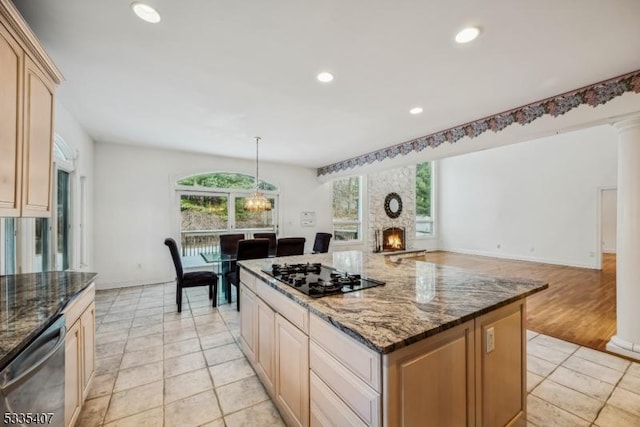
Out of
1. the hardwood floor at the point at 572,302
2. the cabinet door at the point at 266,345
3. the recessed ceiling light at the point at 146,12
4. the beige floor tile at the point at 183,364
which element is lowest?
the beige floor tile at the point at 183,364

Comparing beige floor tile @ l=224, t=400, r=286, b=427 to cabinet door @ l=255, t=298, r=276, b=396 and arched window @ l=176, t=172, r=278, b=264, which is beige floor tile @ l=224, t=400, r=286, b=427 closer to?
cabinet door @ l=255, t=298, r=276, b=396

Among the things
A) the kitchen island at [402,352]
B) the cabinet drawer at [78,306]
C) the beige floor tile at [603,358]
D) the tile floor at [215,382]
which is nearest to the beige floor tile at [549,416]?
the tile floor at [215,382]

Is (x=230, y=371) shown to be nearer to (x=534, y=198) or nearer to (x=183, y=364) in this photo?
(x=183, y=364)

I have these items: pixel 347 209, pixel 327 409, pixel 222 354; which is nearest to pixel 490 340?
pixel 327 409

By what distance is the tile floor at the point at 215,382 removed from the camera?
1.80 m

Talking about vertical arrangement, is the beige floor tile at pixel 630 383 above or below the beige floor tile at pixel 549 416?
above

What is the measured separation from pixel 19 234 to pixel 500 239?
956 cm

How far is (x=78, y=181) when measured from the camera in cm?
387

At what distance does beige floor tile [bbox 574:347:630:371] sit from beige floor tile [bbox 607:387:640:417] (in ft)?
1.28

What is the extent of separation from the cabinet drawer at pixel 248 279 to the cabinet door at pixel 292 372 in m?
0.52

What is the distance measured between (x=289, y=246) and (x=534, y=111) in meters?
3.61

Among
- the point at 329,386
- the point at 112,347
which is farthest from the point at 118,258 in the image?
the point at 329,386

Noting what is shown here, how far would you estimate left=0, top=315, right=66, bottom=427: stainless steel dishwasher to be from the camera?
0.94 metres

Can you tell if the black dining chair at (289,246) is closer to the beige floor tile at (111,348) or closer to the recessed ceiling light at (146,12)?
the beige floor tile at (111,348)
